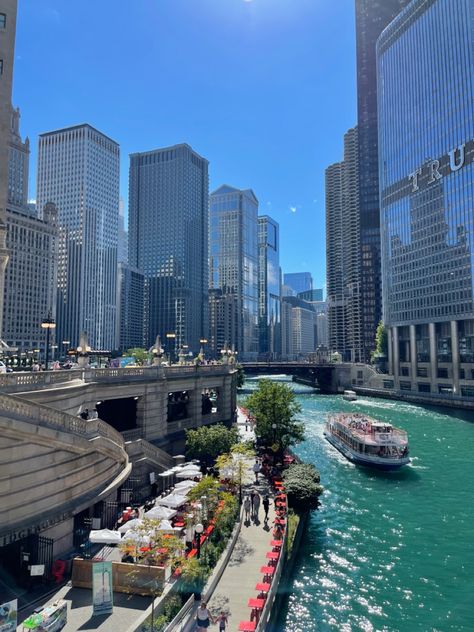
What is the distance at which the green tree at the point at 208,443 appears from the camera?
129ft

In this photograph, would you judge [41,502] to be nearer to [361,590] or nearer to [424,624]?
[361,590]

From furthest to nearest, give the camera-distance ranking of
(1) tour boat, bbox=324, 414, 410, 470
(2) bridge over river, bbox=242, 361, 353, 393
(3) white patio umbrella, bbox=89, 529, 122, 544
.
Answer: (2) bridge over river, bbox=242, 361, 353, 393 < (1) tour boat, bbox=324, 414, 410, 470 < (3) white patio umbrella, bbox=89, 529, 122, 544

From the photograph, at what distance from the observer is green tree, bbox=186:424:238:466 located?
129 ft

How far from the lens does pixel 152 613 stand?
49.4 ft

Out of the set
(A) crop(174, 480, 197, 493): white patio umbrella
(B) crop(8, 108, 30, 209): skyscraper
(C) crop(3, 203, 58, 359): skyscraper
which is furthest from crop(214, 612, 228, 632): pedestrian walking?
(B) crop(8, 108, 30, 209): skyscraper

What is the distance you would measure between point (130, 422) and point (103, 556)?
70.1 ft

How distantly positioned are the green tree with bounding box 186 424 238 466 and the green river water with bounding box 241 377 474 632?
9.51 meters

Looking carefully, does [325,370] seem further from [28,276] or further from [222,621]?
[222,621]

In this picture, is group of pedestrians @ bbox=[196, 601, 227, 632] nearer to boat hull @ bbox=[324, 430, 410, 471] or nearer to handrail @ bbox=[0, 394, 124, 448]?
handrail @ bbox=[0, 394, 124, 448]

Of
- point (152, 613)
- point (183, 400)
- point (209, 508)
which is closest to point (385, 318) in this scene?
point (183, 400)

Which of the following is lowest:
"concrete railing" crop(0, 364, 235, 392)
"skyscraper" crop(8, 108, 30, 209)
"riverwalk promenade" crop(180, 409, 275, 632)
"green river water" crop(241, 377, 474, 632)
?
"green river water" crop(241, 377, 474, 632)

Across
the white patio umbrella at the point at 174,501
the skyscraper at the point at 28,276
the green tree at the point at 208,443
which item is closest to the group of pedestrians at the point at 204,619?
the white patio umbrella at the point at 174,501

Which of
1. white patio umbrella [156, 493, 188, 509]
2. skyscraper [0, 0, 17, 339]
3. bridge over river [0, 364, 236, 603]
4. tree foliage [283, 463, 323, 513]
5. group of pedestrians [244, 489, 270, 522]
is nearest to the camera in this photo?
bridge over river [0, 364, 236, 603]

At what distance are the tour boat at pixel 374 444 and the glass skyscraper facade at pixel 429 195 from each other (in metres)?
59.8
